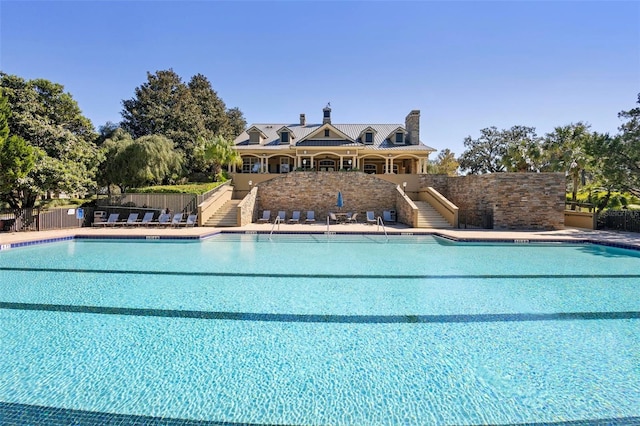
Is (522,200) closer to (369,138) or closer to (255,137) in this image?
(369,138)

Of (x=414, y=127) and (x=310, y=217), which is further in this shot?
(x=414, y=127)

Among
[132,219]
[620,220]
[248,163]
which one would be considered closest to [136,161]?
[132,219]

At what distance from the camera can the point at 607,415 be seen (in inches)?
128

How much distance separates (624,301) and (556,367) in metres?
4.26

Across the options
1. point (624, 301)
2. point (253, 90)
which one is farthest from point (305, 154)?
point (624, 301)

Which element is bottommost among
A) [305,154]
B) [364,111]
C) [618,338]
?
[618,338]

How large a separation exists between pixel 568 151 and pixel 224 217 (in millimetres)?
25294

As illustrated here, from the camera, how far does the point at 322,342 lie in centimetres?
496

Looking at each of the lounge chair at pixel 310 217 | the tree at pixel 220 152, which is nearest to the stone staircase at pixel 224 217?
the lounge chair at pixel 310 217

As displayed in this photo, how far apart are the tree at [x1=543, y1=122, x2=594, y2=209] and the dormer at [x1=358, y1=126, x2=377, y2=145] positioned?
46.0ft

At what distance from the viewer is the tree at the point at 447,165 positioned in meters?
44.4

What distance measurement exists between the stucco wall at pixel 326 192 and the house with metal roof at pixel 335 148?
5.19 m

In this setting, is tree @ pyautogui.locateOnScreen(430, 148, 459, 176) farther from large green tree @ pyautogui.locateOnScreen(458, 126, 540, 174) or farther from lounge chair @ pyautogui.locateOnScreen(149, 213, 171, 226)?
lounge chair @ pyautogui.locateOnScreen(149, 213, 171, 226)

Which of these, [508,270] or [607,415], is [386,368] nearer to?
[607,415]
